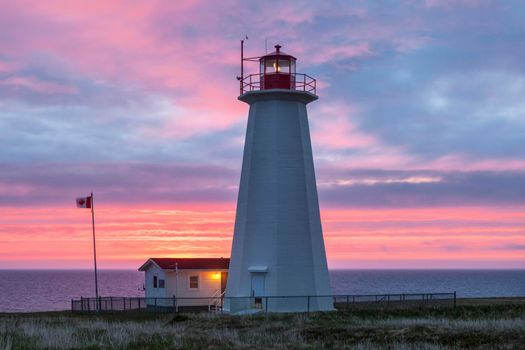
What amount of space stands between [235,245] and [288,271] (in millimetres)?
3277

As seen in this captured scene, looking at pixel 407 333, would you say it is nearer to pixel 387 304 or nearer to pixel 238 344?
pixel 238 344

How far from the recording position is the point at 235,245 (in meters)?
36.7

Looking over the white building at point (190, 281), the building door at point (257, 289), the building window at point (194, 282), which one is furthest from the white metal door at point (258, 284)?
the building window at point (194, 282)

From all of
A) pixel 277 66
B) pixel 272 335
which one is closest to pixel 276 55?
pixel 277 66

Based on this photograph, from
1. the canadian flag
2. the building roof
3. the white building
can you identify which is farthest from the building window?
the canadian flag

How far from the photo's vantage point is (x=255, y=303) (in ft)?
116

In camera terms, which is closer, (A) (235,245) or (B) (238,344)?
(B) (238,344)

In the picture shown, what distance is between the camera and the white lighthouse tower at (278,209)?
3497 centimetres

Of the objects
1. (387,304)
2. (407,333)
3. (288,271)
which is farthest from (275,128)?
(407,333)

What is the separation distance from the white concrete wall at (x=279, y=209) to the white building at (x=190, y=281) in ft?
25.0

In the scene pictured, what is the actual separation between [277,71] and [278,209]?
6884 mm

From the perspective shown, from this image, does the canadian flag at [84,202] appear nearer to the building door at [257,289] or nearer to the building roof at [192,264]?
the building roof at [192,264]

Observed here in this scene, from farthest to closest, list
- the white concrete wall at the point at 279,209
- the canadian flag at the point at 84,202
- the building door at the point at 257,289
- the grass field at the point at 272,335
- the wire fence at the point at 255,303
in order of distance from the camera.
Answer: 1. the canadian flag at the point at 84,202
2. the building door at the point at 257,289
3. the white concrete wall at the point at 279,209
4. the wire fence at the point at 255,303
5. the grass field at the point at 272,335

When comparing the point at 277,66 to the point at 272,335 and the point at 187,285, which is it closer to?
the point at 187,285
